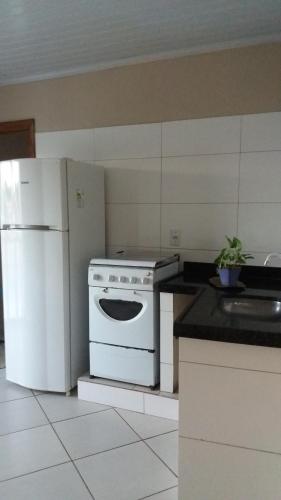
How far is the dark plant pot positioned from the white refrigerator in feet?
3.29

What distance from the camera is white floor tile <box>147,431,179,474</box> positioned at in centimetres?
188

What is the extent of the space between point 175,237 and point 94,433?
1.40 m

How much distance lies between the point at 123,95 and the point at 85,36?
543 mm

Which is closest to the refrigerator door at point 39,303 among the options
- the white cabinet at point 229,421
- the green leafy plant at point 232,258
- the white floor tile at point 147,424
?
the white floor tile at point 147,424

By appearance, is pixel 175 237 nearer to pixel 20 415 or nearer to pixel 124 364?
pixel 124 364

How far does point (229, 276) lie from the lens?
2.13 m

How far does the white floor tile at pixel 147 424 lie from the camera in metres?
2.14

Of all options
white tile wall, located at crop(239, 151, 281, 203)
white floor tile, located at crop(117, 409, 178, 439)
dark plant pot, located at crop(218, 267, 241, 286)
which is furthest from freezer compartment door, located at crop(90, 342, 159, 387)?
white tile wall, located at crop(239, 151, 281, 203)

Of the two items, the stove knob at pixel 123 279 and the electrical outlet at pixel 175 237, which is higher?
the electrical outlet at pixel 175 237

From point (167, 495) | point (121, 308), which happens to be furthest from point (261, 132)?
point (167, 495)

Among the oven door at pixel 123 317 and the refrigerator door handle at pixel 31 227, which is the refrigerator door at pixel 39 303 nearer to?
the refrigerator door handle at pixel 31 227

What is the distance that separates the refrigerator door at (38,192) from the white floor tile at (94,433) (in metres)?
1.21

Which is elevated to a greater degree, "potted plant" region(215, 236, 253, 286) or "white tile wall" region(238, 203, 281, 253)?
"white tile wall" region(238, 203, 281, 253)

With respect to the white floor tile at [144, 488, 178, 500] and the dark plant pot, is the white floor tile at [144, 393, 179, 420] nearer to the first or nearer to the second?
the white floor tile at [144, 488, 178, 500]
